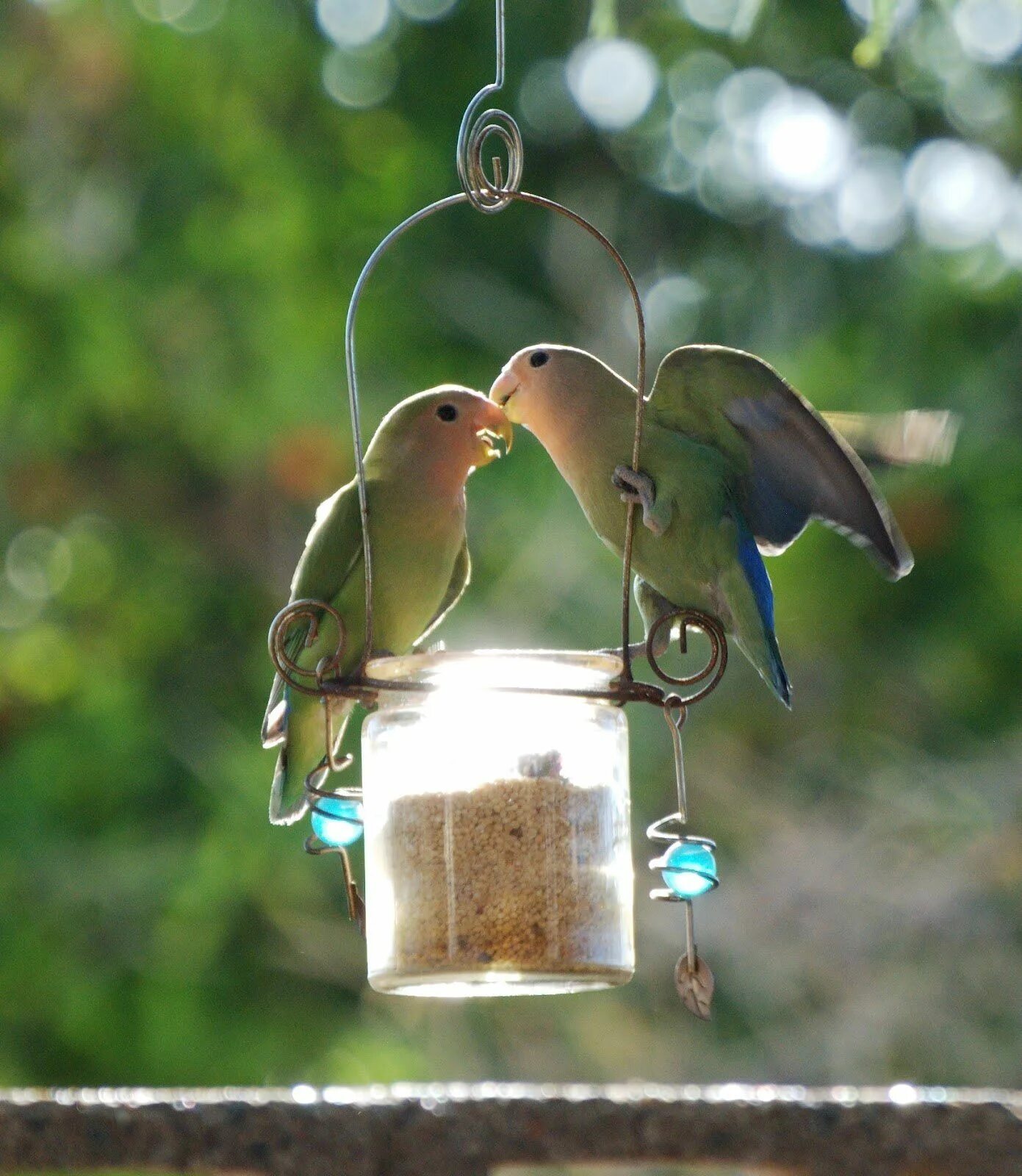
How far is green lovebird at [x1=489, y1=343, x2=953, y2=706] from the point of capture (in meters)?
2.86

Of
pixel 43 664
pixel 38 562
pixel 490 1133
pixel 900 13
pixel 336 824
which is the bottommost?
pixel 490 1133

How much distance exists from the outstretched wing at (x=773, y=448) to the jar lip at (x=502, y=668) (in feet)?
2.10

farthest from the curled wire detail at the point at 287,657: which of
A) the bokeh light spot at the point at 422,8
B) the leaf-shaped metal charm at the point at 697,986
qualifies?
the bokeh light spot at the point at 422,8

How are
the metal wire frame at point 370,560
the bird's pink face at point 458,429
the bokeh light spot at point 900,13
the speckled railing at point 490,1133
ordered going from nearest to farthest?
the speckled railing at point 490,1133
the metal wire frame at point 370,560
the bird's pink face at point 458,429
the bokeh light spot at point 900,13

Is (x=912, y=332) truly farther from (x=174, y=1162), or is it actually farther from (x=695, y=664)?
(x=174, y=1162)

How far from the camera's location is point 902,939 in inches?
270

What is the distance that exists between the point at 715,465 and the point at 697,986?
0.98 metres

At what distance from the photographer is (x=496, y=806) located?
2477mm

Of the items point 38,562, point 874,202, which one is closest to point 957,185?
point 874,202

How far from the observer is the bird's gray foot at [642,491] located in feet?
9.09

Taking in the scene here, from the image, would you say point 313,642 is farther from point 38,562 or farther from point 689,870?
point 38,562

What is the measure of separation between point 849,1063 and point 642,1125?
5324 mm

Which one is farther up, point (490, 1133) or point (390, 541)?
point (390, 541)

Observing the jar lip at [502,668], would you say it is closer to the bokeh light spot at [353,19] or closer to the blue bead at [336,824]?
the blue bead at [336,824]
